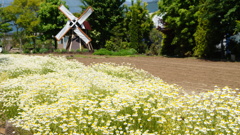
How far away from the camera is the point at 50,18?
45156 millimetres

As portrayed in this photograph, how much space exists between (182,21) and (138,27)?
381 inches

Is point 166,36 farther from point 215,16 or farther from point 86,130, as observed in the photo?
point 86,130

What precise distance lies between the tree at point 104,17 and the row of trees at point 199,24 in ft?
41.8

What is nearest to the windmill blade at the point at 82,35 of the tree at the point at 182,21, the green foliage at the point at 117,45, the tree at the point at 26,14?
the green foliage at the point at 117,45

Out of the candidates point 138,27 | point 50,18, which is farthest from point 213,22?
point 50,18

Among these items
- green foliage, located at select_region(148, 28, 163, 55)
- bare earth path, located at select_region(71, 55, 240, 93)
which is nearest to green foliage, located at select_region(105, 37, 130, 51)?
green foliage, located at select_region(148, 28, 163, 55)

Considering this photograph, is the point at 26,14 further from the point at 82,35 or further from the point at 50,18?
the point at 82,35

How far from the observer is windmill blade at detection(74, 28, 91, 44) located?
131 feet

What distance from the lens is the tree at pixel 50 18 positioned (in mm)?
44500

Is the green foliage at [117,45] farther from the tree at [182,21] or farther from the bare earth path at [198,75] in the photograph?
the bare earth path at [198,75]

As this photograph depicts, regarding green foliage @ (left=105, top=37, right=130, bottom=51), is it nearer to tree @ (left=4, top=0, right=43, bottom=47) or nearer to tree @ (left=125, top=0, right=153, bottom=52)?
tree @ (left=125, top=0, right=153, bottom=52)

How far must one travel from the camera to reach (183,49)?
3170 cm

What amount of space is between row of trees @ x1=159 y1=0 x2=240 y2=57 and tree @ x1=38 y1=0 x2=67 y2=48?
19.7 m

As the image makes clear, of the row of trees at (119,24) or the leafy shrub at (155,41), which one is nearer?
the leafy shrub at (155,41)
